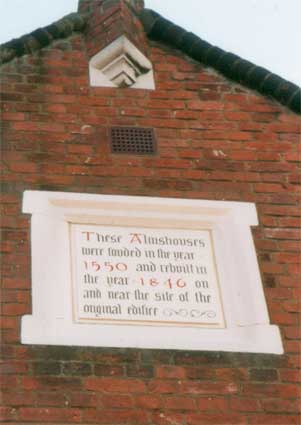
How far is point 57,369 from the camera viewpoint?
6504mm

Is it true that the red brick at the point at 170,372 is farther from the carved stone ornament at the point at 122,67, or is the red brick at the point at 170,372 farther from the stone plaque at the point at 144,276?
the carved stone ornament at the point at 122,67

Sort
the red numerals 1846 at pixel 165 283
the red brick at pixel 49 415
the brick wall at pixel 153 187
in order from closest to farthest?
1. the red brick at pixel 49 415
2. the brick wall at pixel 153 187
3. the red numerals 1846 at pixel 165 283

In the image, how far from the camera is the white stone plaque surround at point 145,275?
6777 millimetres

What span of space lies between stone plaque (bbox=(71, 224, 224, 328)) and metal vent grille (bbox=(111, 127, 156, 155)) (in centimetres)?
70

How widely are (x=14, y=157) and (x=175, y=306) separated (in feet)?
4.87

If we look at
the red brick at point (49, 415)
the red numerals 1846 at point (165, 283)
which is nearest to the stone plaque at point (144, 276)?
the red numerals 1846 at point (165, 283)

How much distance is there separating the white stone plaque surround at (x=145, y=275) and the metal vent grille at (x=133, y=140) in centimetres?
48

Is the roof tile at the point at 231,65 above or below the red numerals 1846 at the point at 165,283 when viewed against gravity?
above

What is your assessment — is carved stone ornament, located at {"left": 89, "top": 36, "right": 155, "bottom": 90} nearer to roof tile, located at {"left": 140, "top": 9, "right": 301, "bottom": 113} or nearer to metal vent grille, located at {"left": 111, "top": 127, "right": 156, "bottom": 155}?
roof tile, located at {"left": 140, "top": 9, "right": 301, "bottom": 113}

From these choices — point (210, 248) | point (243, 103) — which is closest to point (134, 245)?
point (210, 248)

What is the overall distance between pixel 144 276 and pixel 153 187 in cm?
77

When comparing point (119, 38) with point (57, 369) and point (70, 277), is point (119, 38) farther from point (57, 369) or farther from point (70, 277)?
point (57, 369)

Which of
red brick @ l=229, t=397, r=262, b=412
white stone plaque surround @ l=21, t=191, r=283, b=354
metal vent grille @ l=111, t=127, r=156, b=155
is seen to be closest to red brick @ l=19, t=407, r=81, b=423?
white stone plaque surround @ l=21, t=191, r=283, b=354

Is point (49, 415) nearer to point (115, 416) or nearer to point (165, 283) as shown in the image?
point (115, 416)
